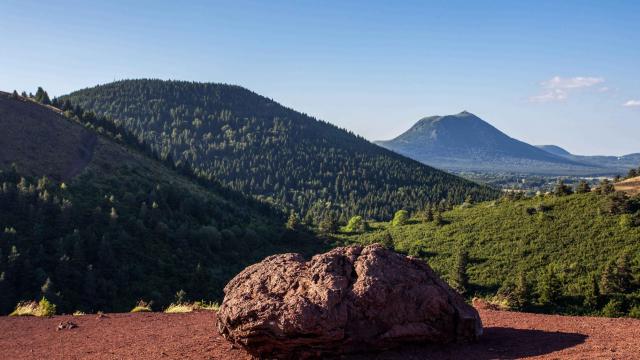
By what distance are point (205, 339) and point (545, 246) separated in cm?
4938

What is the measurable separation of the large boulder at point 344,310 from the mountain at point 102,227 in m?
31.1

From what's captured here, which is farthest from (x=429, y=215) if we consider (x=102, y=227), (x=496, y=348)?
(x=496, y=348)

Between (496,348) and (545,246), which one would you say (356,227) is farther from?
(496,348)

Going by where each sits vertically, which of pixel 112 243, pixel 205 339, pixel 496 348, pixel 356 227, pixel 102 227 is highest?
pixel 496 348

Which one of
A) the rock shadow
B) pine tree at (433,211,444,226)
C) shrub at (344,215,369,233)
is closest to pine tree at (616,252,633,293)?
the rock shadow

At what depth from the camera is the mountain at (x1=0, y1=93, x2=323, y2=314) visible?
41.3 metres

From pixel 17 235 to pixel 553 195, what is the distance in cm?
7188

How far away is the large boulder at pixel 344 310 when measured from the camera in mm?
11453

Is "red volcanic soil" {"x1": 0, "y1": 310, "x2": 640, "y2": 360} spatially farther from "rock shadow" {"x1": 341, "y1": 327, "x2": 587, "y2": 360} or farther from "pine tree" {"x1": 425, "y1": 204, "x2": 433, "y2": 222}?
"pine tree" {"x1": 425, "y1": 204, "x2": 433, "y2": 222}

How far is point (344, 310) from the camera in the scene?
1162cm

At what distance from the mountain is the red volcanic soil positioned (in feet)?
76.1

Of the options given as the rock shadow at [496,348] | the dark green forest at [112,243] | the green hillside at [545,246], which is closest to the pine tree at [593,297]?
the green hillside at [545,246]

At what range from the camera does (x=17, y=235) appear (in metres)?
44.1

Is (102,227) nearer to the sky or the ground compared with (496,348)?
nearer to the ground
